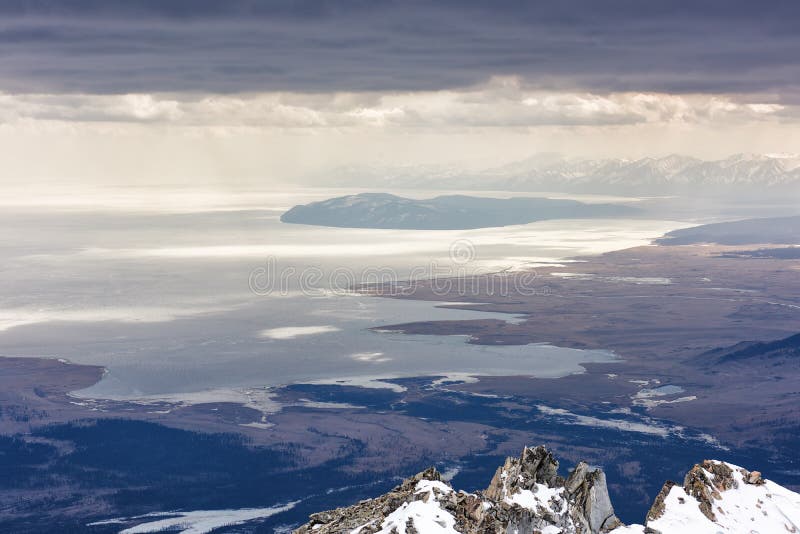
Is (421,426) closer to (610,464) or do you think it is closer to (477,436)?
(477,436)

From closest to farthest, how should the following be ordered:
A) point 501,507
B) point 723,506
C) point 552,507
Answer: point 501,507 → point 552,507 → point 723,506

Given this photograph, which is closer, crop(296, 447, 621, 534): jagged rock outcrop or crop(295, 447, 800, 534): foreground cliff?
crop(296, 447, 621, 534): jagged rock outcrop

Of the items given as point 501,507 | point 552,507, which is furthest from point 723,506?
point 501,507

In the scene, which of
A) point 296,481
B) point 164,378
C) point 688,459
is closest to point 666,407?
point 688,459

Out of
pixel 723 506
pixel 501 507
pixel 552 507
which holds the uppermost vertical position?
pixel 501 507

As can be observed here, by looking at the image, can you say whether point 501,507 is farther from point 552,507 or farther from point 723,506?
point 723,506

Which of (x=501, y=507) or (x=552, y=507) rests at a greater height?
(x=501, y=507)

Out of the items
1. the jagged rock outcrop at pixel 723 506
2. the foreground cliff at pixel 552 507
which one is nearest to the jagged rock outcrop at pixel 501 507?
the foreground cliff at pixel 552 507

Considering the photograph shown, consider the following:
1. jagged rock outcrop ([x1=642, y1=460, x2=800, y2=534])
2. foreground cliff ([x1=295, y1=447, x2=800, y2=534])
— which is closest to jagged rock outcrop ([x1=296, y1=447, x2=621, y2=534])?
foreground cliff ([x1=295, y1=447, x2=800, y2=534])

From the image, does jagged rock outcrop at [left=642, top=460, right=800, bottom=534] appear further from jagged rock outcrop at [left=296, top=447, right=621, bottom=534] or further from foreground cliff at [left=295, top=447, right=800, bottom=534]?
jagged rock outcrop at [left=296, top=447, right=621, bottom=534]
